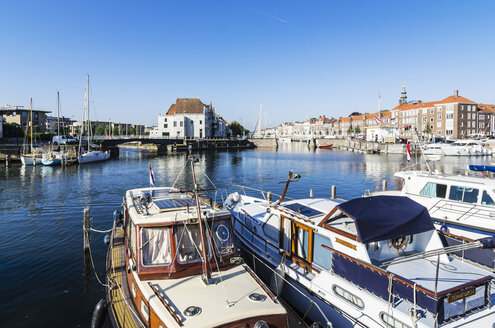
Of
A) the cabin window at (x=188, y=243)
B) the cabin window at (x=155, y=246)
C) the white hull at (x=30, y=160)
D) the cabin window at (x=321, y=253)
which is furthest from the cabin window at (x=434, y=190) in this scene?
the white hull at (x=30, y=160)

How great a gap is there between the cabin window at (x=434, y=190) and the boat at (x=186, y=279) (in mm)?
12620

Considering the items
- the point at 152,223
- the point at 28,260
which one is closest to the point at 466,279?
the point at 152,223

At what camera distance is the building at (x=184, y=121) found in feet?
A: 339

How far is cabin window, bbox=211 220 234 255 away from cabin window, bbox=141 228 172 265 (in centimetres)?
144

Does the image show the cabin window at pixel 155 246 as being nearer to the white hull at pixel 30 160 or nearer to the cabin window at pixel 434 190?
the cabin window at pixel 434 190

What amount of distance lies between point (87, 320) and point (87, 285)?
2725 mm

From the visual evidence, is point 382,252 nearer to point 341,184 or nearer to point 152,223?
point 152,223

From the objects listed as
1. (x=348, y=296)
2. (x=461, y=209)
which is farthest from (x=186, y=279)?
(x=461, y=209)

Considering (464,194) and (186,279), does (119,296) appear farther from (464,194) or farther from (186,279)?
(464,194)

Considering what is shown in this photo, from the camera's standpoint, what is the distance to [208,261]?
8523 mm

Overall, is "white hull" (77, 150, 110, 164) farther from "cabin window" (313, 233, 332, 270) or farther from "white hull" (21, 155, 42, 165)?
"cabin window" (313, 233, 332, 270)

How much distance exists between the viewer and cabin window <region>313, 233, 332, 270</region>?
967 cm

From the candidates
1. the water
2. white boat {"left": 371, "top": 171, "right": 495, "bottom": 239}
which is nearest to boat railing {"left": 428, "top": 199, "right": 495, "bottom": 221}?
white boat {"left": 371, "top": 171, "right": 495, "bottom": 239}

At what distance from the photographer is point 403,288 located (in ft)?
24.2
